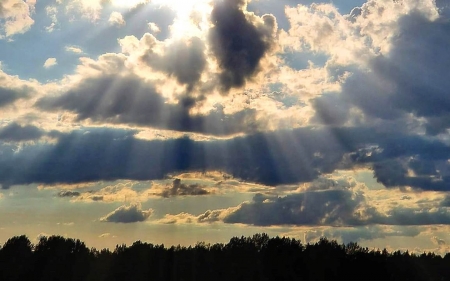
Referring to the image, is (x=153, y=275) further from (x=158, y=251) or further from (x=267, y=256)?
(x=267, y=256)

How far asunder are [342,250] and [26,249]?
93.8m

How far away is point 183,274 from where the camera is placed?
15850 centimetres

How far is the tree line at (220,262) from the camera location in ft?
461

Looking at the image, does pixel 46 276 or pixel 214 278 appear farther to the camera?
pixel 46 276

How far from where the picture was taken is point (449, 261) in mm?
169375

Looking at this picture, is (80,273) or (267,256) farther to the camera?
(80,273)

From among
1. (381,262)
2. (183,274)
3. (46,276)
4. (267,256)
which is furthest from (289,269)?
(46,276)

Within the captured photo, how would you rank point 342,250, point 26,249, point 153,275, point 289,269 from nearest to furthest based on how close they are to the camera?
point 289,269 → point 342,250 → point 153,275 → point 26,249

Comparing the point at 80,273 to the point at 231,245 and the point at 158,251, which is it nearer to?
the point at 158,251

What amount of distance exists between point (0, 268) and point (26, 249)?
35.3ft

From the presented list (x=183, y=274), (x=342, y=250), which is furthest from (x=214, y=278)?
(x=342, y=250)

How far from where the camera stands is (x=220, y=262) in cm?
15800

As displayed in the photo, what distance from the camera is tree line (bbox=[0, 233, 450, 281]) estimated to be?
14038 cm

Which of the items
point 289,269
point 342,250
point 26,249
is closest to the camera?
point 289,269
